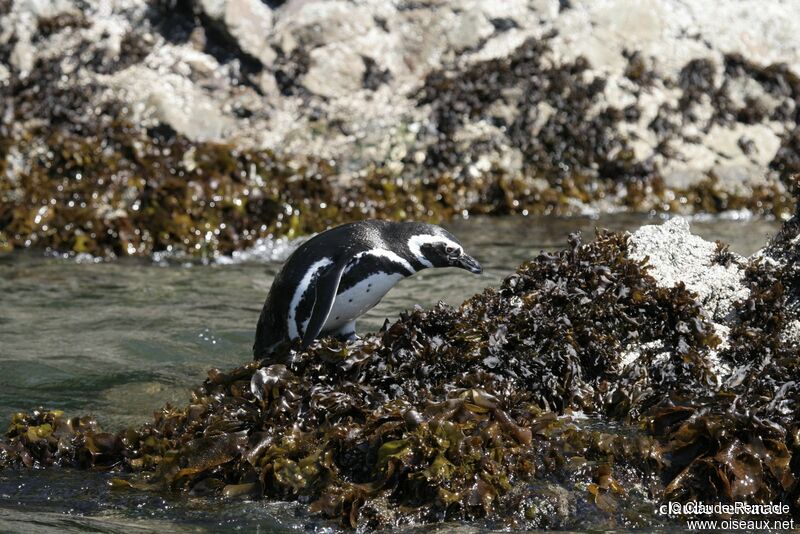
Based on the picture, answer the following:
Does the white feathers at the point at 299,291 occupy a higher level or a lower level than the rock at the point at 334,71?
lower

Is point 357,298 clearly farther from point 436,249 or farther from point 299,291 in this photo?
point 436,249

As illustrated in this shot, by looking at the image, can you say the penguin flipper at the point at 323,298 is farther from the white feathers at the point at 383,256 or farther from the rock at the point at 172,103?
the rock at the point at 172,103

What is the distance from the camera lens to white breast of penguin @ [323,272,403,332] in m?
5.74

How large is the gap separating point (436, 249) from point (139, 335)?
2436mm

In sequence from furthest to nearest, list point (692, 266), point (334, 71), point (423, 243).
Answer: point (334, 71)
point (423, 243)
point (692, 266)

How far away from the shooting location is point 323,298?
5500 millimetres

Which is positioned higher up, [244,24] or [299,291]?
[244,24]

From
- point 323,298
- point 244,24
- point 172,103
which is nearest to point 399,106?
point 244,24

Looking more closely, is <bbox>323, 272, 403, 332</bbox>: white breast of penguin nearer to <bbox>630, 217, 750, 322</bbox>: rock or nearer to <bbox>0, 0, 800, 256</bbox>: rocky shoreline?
<bbox>630, 217, 750, 322</bbox>: rock

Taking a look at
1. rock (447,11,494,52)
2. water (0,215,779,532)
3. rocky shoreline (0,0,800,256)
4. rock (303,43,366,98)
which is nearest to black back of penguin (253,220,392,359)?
Result: water (0,215,779,532)

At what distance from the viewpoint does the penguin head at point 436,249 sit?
5.92 meters

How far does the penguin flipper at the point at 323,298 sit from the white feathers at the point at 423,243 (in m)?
0.42

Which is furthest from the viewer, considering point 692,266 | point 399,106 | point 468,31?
point 468,31

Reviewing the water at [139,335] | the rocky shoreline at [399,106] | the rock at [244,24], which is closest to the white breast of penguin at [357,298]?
the water at [139,335]
